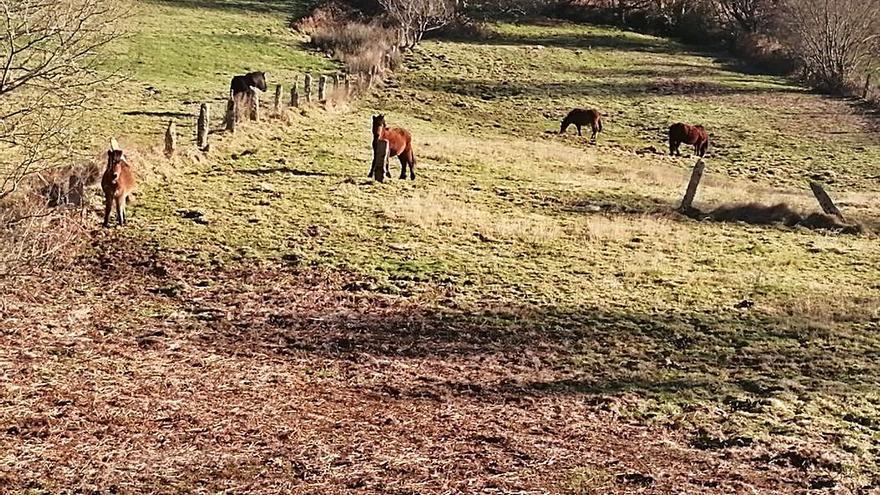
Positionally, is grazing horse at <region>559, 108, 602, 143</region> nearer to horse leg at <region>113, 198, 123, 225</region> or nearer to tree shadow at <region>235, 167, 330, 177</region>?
tree shadow at <region>235, 167, 330, 177</region>

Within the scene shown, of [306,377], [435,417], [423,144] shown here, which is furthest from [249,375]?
[423,144]

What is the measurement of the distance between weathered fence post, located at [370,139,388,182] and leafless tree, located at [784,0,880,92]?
3152cm

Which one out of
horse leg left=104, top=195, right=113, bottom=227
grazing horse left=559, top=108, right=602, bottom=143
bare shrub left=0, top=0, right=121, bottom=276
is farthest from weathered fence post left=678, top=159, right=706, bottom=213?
bare shrub left=0, top=0, right=121, bottom=276

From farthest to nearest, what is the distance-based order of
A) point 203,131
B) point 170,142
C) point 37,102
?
point 203,131 < point 170,142 < point 37,102

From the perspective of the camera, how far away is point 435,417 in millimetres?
7961

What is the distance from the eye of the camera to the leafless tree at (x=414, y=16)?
45219 mm

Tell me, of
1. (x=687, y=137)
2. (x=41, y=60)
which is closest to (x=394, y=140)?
(x=41, y=60)

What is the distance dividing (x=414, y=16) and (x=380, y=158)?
29.9m

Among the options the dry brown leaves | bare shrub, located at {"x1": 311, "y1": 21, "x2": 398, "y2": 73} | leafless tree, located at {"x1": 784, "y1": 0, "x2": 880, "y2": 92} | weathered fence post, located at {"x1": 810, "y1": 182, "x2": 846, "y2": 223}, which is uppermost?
leafless tree, located at {"x1": 784, "y1": 0, "x2": 880, "y2": 92}

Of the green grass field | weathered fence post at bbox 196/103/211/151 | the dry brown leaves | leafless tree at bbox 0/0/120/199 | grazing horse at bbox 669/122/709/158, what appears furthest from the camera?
grazing horse at bbox 669/122/709/158

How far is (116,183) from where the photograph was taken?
1281 centimetres

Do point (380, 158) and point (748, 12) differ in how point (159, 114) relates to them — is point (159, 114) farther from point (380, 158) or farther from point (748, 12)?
point (748, 12)

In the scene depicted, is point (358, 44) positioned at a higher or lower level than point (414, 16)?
lower

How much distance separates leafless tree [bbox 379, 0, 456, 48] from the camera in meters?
45.2
